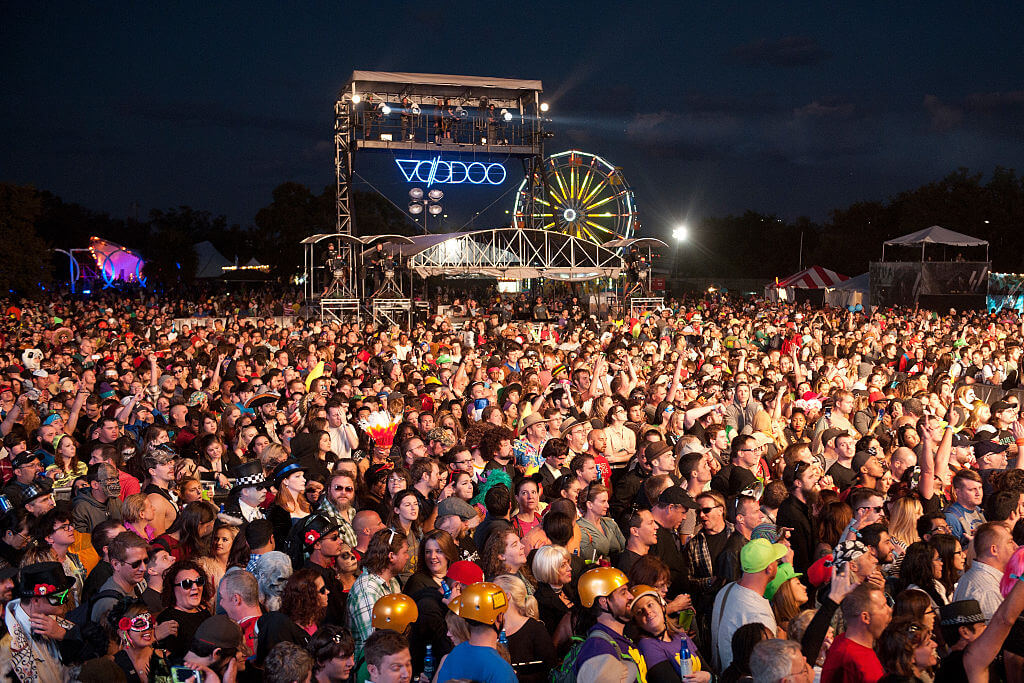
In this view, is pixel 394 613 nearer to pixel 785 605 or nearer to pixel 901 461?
pixel 785 605

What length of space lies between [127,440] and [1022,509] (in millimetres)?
5824

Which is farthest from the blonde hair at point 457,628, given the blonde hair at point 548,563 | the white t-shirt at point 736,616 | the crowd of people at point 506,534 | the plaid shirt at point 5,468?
the plaid shirt at point 5,468

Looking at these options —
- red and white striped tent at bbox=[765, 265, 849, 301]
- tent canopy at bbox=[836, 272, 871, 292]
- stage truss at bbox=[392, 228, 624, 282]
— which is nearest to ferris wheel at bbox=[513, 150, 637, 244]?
stage truss at bbox=[392, 228, 624, 282]

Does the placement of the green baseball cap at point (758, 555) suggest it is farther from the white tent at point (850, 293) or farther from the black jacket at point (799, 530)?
the white tent at point (850, 293)

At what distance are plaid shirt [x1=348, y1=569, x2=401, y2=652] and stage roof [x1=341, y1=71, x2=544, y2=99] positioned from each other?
26593 millimetres

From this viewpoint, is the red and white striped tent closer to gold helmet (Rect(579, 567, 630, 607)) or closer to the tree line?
the tree line

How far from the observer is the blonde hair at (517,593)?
3900 millimetres

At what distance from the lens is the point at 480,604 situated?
11.4 feet

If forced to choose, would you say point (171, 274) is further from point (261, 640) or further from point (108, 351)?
point (261, 640)

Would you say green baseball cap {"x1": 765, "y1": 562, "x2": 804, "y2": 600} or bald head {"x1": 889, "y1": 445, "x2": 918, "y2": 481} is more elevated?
bald head {"x1": 889, "y1": 445, "x2": 918, "y2": 481}

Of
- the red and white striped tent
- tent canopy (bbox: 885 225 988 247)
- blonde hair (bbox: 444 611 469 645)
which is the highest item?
tent canopy (bbox: 885 225 988 247)

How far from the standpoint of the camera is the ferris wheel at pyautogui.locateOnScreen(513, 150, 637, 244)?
32.3 m

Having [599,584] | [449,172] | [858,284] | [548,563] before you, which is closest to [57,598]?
[548,563]

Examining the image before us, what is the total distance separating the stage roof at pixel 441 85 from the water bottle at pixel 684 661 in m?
27.3
